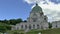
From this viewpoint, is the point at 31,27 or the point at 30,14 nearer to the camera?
the point at 31,27

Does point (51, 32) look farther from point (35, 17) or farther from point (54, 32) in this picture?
point (35, 17)

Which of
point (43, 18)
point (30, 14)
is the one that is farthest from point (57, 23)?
point (30, 14)

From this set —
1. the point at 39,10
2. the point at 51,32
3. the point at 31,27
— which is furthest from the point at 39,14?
the point at 51,32

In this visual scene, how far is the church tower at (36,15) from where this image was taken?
92.7 m

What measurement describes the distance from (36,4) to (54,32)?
30.1 meters

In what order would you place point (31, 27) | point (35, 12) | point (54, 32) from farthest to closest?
point (35, 12), point (31, 27), point (54, 32)

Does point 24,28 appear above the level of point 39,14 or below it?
below

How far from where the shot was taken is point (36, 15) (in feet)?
306

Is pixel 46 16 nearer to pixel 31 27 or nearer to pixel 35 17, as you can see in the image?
pixel 35 17

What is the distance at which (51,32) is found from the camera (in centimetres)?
6856

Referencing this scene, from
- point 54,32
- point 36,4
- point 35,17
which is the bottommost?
point 54,32

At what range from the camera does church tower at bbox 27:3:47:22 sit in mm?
92688

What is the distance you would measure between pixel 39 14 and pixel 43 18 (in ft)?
9.25

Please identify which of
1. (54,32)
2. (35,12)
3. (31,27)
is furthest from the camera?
(35,12)
